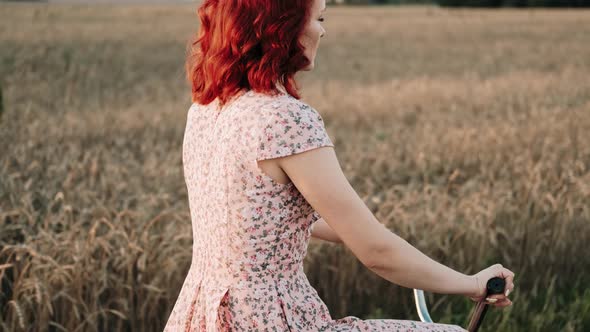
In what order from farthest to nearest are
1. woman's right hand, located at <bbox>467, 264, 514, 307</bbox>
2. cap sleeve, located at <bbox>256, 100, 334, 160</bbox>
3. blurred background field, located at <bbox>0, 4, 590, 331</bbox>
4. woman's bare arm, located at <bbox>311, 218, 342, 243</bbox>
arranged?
blurred background field, located at <bbox>0, 4, 590, 331</bbox> < woman's bare arm, located at <bbox>311, 218, 342, 243</bbox> < woman's right hand, located at <bbox>467, 264, 514, 307</bbox> < cap sleeve, located at <bbox>256, 100, 334, 160</bbox>

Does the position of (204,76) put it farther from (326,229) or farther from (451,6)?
(451,6)

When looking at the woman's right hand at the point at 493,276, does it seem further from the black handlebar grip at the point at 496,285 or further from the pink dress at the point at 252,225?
the pink dress at the point at 252,225

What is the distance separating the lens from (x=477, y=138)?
6.67 m

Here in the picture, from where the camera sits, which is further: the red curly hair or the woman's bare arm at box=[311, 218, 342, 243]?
the woman's bare arm at box=[311, 218, 342, 243]

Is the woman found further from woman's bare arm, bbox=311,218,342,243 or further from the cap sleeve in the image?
woman's bare arm, bbox=311,218,342,243

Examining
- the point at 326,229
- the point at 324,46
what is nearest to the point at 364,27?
the point at 324,46

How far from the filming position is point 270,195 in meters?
1.56

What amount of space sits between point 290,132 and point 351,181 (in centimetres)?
378

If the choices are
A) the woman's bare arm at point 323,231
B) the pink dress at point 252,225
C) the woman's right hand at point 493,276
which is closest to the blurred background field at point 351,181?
the woman's bare arm at point 323,231

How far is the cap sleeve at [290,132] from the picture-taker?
1.49 m

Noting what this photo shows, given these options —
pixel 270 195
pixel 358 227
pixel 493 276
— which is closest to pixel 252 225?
pixel 270 195

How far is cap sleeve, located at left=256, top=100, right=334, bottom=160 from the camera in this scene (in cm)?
149

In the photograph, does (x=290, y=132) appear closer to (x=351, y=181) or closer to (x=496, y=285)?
(x=496, y=285)

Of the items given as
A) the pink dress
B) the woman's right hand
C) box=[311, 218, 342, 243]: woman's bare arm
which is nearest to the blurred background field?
box=[311, 218, 342, 243]: woman's bare arm
